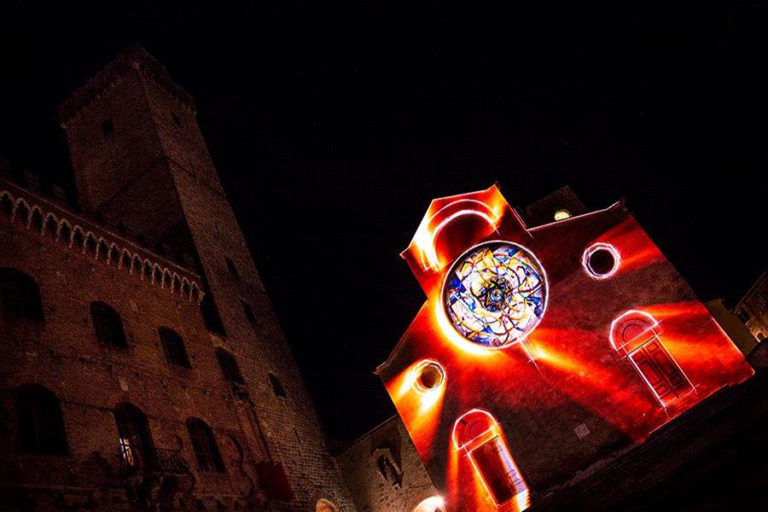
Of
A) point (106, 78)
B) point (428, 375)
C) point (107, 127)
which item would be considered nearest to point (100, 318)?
point (428, 375)

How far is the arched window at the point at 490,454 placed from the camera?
15039mm

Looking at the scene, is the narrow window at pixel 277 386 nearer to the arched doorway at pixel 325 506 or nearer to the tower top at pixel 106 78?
the arched doorway at pixel 325 506

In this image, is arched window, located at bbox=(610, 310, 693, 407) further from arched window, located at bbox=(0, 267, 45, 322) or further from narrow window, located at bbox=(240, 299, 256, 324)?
arched window, located at bbox=(0, 267, 45, 322)

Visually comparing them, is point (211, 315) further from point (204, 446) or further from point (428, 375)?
point (428, 375)

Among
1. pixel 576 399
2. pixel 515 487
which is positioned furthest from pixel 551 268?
pixel 515 487

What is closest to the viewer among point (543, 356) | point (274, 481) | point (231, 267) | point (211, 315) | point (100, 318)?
point (100, 318)

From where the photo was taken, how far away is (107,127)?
76.9ft

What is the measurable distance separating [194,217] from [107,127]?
7375mm

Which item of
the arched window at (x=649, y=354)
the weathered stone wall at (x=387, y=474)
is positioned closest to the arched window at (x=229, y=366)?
the weathered stone wall at (x=387, y=474)

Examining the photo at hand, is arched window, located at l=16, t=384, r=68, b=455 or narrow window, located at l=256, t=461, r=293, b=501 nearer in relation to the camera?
arched window, located at l=16, t=384, r=68, b=455

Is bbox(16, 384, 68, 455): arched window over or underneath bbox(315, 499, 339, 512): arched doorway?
over

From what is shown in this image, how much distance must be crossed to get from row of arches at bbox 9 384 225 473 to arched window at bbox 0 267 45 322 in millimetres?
1676

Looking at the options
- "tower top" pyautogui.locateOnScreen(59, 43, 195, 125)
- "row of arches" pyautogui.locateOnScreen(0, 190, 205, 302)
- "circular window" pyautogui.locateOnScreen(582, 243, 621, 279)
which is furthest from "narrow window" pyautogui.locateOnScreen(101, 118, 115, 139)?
"circular window" pyautogui.locateOnScreen(582, 243, 621, 279)

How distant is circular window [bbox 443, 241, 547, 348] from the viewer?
52.5 feet
